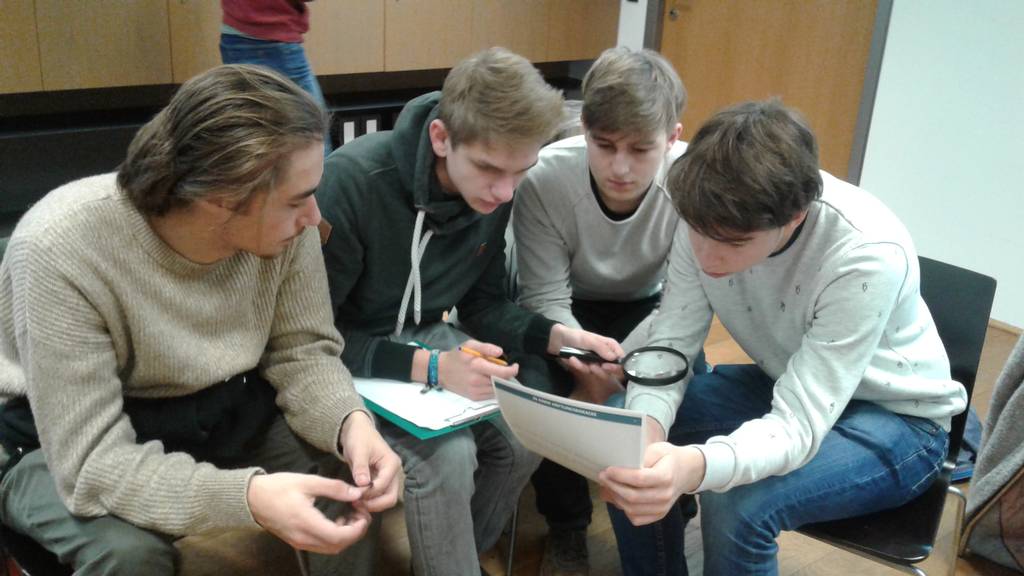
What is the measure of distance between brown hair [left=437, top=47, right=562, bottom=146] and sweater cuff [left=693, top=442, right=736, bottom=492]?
59 centimetres

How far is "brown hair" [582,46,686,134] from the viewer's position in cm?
162

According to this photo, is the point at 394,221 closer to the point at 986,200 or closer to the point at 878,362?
the point at 878,362

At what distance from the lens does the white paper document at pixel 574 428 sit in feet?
3.77

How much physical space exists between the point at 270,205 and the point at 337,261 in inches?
14.2

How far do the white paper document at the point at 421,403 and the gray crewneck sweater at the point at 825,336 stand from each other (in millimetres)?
276

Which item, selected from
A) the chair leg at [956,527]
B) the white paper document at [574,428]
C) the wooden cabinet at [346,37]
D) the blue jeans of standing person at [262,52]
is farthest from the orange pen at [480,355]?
the wooden cabinet at [346,37]

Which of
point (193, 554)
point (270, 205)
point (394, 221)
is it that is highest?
point (270, 205)

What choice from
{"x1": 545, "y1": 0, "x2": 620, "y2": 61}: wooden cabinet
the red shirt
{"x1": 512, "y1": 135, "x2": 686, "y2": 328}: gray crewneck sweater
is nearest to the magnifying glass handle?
{"x1": 512, "y1": 135, "x2": 686, "y2": 328}: gray crewneck sweater

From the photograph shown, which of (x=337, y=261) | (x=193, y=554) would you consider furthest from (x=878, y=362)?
(x=193, y=554)

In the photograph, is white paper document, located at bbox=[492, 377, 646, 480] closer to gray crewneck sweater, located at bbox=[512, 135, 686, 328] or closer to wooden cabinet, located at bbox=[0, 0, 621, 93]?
gray crewneck sweater, located at bbox=[512, 135, 686, 328]

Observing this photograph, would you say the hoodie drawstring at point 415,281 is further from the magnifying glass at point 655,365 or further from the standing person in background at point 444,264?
the magnifying glass at point 655,365

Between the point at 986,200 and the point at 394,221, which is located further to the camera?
the point at 986,200

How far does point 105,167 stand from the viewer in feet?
9.84

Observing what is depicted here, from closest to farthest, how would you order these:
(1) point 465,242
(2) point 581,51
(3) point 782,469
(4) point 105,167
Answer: (3) point 782,469 < (1) point 465,242 < (4) point 105,167 < (2) point 581,51
